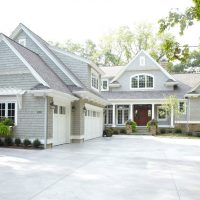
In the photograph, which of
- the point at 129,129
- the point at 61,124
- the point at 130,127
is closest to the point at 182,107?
the point at 130,127

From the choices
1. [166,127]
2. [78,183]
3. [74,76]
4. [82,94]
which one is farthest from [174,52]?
[166,127]

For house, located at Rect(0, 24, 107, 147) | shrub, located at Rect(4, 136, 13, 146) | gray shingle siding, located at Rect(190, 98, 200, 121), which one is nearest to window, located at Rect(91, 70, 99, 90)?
house, located at Rect(0, 24, 107, 147)

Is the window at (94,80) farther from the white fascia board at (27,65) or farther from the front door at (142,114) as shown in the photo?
the front door at (142,114)

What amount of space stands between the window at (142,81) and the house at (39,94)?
12.4 meters

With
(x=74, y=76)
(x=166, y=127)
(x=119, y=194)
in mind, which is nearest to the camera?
(x=119, y=194)

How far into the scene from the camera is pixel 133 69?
3173 cm

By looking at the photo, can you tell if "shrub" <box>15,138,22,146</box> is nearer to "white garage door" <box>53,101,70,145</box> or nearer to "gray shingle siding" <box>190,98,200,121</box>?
"white garage door" <box>53,101,70,145</box>

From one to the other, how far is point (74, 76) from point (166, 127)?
12.9m

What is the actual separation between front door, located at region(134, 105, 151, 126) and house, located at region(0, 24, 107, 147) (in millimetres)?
12445

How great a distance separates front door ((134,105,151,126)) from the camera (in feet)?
104

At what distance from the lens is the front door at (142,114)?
3158cm

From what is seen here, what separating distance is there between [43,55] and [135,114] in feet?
48.9

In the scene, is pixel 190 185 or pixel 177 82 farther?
pixel 177 82

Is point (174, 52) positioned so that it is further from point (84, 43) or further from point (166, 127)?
point (84, 43)
